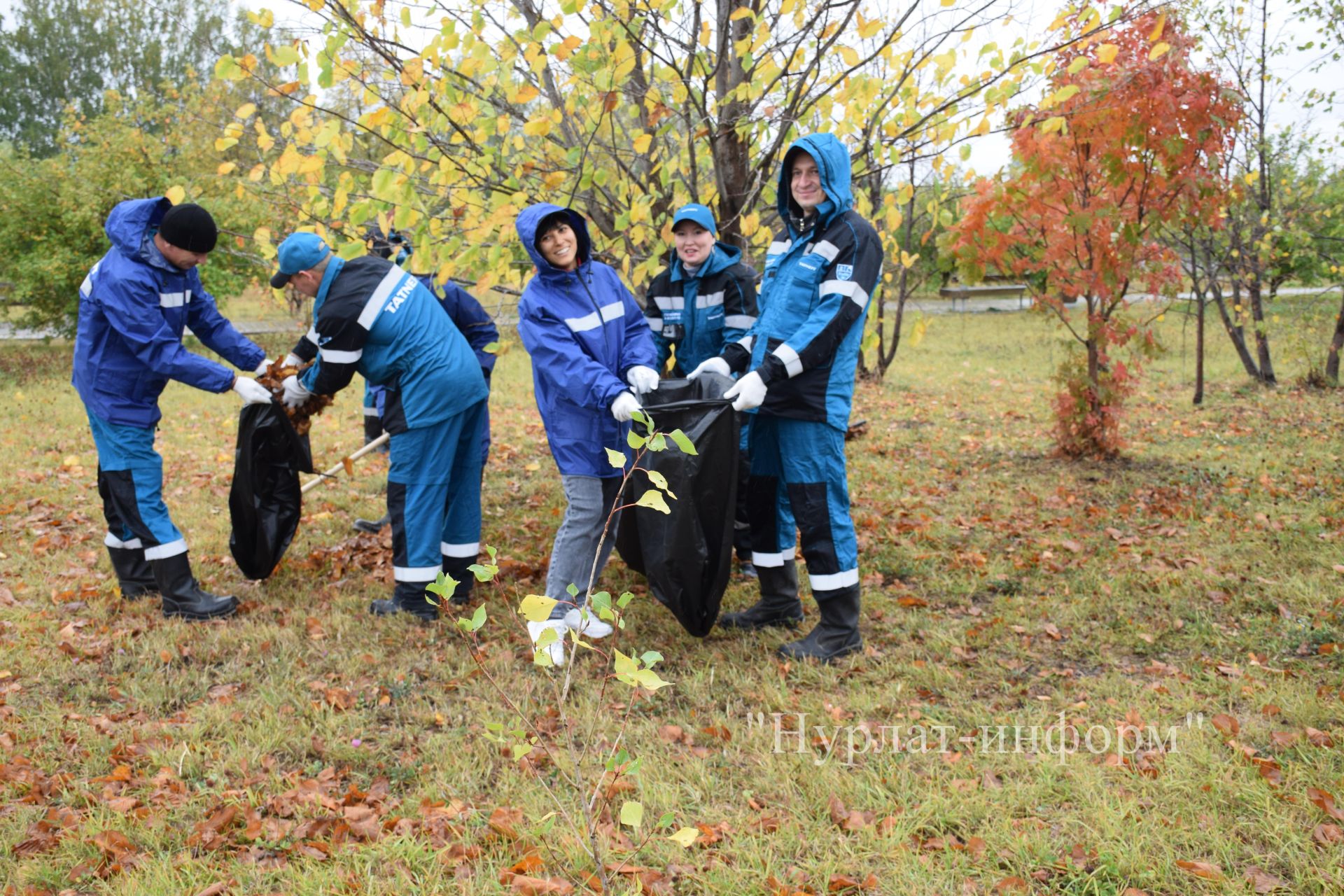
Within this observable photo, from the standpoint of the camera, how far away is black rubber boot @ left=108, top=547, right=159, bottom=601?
4352 mm

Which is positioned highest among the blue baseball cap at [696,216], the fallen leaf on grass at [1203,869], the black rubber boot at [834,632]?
the blue baseball cap at [696,216]

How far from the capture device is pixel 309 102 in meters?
3.59

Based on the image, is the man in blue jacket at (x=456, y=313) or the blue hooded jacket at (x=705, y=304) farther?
the man in blue jacket at (x=456, y=313)

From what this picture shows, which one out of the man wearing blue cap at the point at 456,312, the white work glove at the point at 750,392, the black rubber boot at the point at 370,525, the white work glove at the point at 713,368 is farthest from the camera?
the black rubber boot at the point at 370,525

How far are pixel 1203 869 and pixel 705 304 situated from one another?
2.88 metres

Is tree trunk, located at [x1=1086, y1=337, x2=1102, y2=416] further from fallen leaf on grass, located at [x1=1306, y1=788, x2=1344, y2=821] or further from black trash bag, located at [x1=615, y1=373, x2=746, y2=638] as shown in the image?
fallen leaf on grass, located at [x1=1306, y1=788, x2=1344, y2=821]

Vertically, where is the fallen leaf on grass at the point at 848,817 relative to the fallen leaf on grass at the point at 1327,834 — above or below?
below

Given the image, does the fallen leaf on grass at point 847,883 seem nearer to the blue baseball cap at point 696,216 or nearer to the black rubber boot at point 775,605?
the black rubber boot at point 775,605

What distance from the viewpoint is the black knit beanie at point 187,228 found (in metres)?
3.94

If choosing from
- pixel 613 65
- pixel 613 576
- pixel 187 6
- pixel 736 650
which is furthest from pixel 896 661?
pixel 187 6

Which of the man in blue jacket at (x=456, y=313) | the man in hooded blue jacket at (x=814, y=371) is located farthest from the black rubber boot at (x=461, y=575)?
the man in hooded blue jacket at (x=814, y=371)

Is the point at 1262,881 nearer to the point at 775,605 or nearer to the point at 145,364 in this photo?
the point at 775,605

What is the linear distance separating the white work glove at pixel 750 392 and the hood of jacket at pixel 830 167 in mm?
669

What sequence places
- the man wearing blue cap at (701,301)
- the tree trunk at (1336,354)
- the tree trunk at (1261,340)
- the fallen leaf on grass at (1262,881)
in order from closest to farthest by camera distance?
1. the fallen leaf on grass at (1262,881)
2. the man wearing blue cap at (701,301)
3. the tree trunk at (1336,354)
4. the tree trunk at (1261,340)
